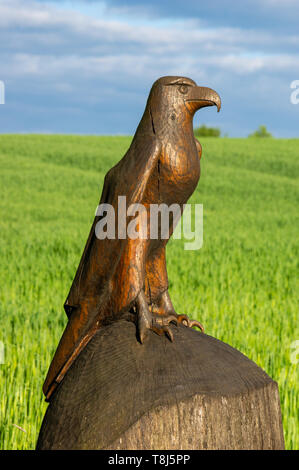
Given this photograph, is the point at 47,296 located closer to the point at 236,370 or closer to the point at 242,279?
the point at 242,279

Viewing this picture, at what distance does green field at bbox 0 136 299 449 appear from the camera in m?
4.27

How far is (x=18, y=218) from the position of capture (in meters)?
14.0

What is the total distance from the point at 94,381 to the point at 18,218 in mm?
12689

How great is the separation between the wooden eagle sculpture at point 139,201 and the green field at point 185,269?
1912 millimetres

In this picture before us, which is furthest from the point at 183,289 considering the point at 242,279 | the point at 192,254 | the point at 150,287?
the point at 150,287

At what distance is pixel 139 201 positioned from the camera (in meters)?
1.83

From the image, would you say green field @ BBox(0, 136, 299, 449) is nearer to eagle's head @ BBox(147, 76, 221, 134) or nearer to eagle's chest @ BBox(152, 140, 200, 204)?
eagle's chest @ BBox(152, 140, 200, 204)

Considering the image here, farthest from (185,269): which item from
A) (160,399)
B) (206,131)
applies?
(206,131)

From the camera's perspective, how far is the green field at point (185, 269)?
427cm

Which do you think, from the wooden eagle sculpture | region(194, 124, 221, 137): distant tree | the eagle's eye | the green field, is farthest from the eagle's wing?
region(194, 124, 221, 137): distant tree

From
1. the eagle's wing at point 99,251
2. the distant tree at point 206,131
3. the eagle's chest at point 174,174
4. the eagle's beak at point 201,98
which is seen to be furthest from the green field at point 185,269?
the distant tree at point 206,131

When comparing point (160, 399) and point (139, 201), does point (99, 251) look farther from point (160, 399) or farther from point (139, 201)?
point (160, 399)

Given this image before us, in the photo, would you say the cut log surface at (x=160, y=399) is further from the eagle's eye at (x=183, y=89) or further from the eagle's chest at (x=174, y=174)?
the eagle's eye at (x=183, y=89)

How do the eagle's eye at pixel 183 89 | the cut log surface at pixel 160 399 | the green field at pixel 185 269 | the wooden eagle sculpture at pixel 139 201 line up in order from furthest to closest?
the green field at pixel 185 269, the eagle's eye at pixel 183 89, the wooden eagle sculpture at pixel 139 201, the cut log surface at pixel 160 399
